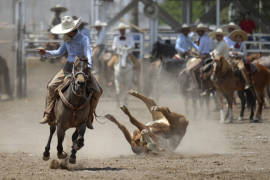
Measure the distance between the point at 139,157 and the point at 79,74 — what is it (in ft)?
6.83

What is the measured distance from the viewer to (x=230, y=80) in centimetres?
1712

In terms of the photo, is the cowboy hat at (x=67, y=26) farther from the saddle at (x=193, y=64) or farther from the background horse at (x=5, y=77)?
the background horse at (x=5, y=77)

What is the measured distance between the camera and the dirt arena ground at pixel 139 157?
28.7 ft

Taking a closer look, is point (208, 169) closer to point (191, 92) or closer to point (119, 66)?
point (191, 92)

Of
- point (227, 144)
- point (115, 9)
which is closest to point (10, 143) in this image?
point (227, 144)

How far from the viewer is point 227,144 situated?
1230 centimetres

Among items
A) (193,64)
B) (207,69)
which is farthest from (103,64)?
(207,69)

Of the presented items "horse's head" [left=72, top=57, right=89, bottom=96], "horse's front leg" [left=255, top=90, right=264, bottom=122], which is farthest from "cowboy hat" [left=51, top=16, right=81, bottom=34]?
"horse's front leg" [left=255, top=90, right=264, bottom=122]

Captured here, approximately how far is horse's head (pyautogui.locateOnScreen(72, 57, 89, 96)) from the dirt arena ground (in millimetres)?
1046

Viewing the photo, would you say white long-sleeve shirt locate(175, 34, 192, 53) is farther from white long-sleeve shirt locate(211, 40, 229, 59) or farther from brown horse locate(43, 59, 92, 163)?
brown horse locate(43, 59, 92, 163)

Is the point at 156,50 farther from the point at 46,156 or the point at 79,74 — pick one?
the point at 79,74

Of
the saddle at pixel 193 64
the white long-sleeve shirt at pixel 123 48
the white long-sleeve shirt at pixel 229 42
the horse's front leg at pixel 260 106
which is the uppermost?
the white long-sleeve shirt at pixel 229 42

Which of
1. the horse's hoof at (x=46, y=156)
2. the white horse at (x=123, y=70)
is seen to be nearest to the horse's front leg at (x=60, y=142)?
the horse's hoof at (x=46, y=156)

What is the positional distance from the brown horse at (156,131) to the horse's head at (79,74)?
133cm
